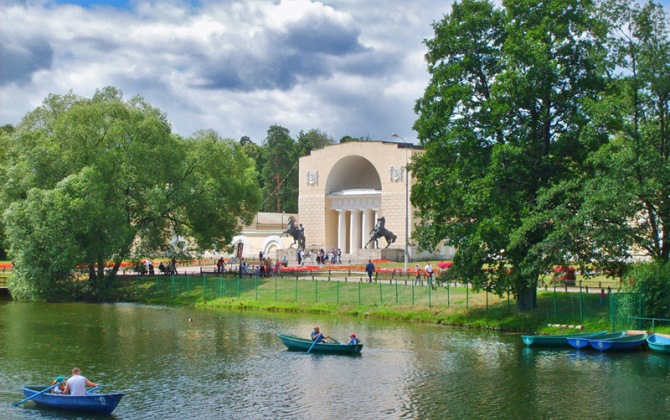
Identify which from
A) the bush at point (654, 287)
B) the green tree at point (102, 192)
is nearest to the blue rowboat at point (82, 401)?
the bush at point (654, 287)

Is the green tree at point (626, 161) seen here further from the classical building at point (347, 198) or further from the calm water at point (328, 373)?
the classical building at point (347, 198)

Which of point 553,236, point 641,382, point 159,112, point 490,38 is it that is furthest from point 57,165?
point 641,382

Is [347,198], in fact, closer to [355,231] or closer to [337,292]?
[355,231]

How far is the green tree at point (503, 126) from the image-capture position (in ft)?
116

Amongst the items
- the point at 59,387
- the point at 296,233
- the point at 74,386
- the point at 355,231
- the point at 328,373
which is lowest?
the point at 328,373

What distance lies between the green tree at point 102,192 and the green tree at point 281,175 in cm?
6578

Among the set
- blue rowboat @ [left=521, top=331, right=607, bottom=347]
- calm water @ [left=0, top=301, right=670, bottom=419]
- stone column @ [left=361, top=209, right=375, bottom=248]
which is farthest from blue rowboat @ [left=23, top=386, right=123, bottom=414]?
stone column @ [left=361, top=209, right=375, bottom=248]

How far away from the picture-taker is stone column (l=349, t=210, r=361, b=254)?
300 ft

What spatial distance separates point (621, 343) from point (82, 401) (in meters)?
21.0

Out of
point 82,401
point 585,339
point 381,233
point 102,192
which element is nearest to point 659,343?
point 585,339

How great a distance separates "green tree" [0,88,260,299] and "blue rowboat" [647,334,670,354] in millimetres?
34994

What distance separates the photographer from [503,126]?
36969 mm

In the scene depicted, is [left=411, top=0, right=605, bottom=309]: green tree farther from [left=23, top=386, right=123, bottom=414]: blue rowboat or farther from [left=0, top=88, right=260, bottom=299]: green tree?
[left=0, top=88, right=260, bottom=299]: green tree

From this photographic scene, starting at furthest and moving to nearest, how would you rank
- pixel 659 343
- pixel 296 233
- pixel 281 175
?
pixel 281 175 → pixel 296 233 → pixel 659 343
